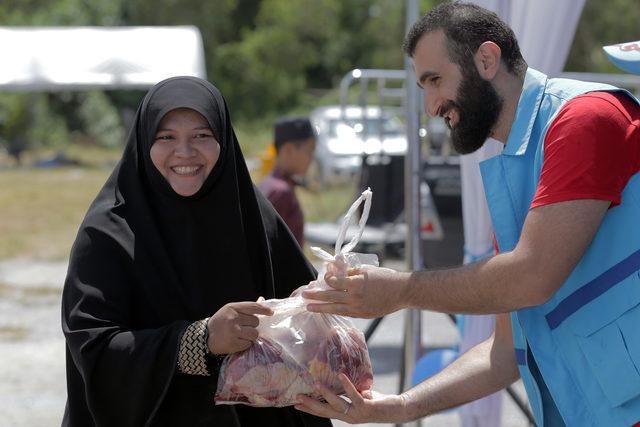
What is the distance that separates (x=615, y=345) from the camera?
230 centimetres

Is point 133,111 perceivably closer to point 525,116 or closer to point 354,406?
point 354,406

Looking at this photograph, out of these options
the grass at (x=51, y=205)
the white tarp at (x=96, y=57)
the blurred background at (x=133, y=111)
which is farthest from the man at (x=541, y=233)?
the white tarp at (x=96, y=57)

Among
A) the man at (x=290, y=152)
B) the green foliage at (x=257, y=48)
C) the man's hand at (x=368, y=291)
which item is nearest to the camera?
the man's hand at (x=368, y=291)

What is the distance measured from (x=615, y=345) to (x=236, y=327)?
2.97ft

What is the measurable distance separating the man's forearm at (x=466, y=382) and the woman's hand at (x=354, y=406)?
6cm

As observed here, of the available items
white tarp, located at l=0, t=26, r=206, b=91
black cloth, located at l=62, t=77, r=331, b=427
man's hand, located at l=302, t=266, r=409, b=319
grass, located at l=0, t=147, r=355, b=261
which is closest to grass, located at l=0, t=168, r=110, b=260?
grass, located at l=0, t=147, r=355, b=261

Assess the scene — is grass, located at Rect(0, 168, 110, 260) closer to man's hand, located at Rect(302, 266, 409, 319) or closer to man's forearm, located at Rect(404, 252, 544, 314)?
man's hand, located at Rect(302, 266, 409, 319)

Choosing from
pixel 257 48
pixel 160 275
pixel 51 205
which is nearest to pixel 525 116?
pixel 160 275

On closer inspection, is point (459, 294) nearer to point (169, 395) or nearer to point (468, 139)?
point (468, 139)

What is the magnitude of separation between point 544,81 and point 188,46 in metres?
14.6

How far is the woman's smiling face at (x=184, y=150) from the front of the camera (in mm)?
2844

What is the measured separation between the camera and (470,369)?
2.83m

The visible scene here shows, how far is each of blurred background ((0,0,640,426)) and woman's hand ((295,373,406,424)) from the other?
441cm

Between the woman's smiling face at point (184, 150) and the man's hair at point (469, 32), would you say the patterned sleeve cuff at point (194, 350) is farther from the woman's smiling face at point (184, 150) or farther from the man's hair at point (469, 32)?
the man's hair at point (469, 32)
